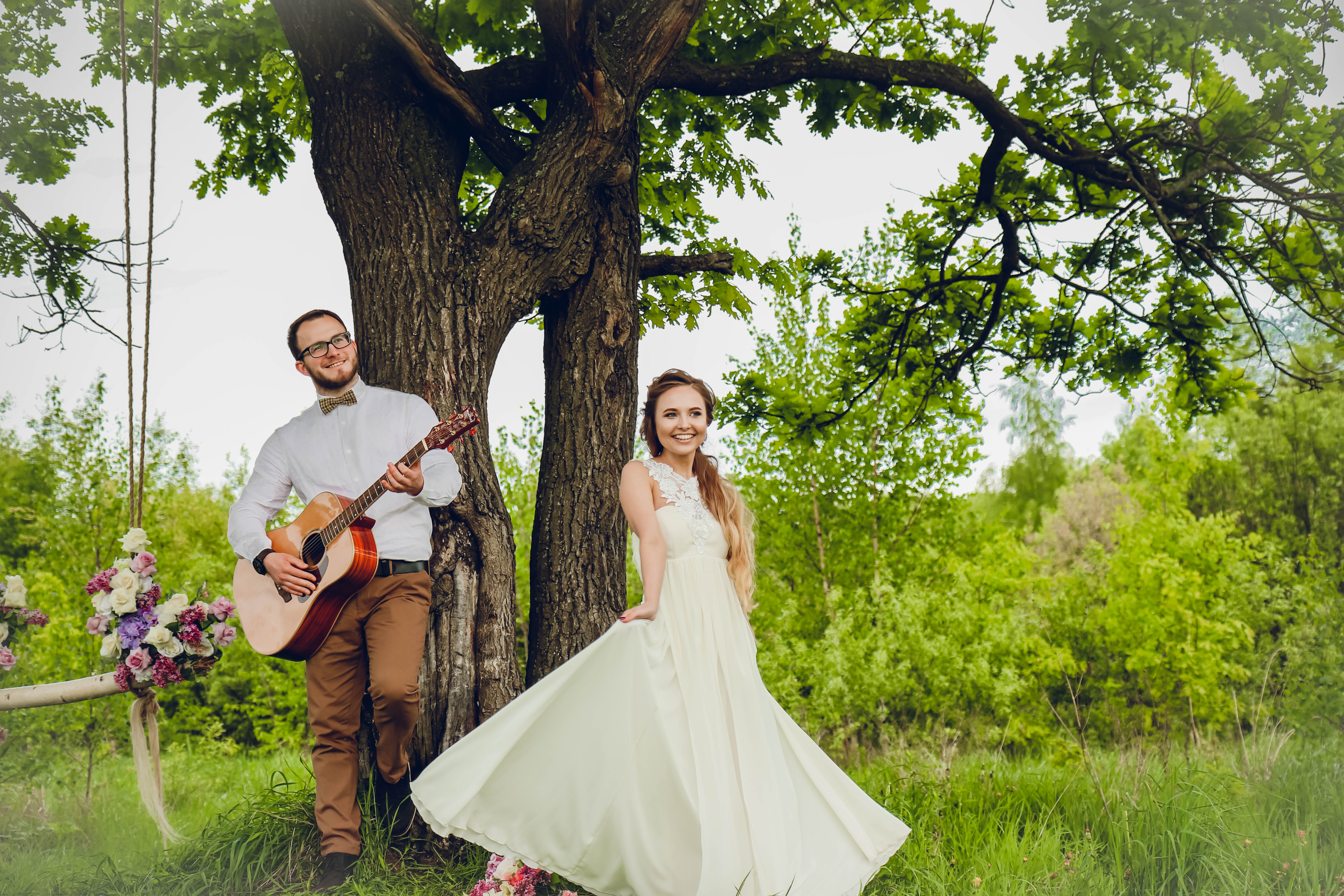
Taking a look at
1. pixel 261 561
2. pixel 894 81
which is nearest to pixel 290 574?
pixel 261 561

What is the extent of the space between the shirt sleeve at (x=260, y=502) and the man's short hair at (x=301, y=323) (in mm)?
388

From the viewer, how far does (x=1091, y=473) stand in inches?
1117

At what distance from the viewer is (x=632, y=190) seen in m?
4.94

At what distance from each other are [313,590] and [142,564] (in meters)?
1.21

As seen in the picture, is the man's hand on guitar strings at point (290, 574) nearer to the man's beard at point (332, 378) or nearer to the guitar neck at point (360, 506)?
the guitar neck at point (360, 506)

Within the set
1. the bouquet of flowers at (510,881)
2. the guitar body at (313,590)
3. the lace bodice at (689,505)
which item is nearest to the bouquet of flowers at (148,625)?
the guitar body at (313,590)

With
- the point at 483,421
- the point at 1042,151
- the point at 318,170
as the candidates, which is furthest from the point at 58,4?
the point at 1042,151

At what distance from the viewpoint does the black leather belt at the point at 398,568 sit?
12.0 ft

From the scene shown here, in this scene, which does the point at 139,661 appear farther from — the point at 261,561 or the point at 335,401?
the point at 335,401

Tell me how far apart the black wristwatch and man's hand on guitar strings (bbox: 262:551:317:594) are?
86 millimetres

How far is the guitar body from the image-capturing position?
3.51 m

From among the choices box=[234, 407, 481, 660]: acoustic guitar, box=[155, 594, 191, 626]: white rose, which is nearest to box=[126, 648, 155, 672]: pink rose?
box=[155, 594, 191, 626]: white rose

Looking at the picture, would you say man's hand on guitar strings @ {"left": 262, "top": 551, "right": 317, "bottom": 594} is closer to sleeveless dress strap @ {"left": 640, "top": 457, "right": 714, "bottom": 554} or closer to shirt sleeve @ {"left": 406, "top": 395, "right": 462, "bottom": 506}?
shirt sleeve @ {"left": 406, "top": 395, "right": 462, "bottom": 506}

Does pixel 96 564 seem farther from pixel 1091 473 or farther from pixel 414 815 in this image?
pixel 1091 473
